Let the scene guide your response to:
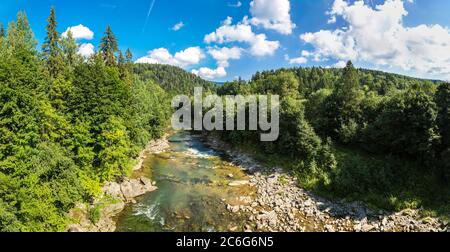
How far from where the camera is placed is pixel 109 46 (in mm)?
50594

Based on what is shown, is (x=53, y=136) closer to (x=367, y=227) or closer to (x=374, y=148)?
(x=367, y=227)

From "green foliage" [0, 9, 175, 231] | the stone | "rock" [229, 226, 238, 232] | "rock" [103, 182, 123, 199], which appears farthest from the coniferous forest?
"rock" [229, 226, 238, 232]

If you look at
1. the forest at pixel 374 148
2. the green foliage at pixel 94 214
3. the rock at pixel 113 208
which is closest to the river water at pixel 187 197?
the rock at pixel 113 208

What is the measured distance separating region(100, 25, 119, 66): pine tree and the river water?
17071 mm

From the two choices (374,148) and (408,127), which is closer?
(408,127)

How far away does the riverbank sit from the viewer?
27.4 m

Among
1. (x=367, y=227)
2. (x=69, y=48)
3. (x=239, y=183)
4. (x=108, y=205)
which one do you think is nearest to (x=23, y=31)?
(x=69, y=48)

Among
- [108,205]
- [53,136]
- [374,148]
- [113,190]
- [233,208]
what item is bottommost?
[233,208]

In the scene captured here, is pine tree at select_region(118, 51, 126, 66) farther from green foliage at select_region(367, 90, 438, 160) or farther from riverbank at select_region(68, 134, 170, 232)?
green foliage at select_region(367, 90, 438, 160)

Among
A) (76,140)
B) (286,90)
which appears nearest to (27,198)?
(76,140)

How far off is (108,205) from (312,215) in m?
19.9

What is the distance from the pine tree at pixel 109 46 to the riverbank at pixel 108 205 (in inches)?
835

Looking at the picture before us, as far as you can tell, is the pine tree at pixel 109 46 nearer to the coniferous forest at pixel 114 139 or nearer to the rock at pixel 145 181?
the coniferous forest at pixel 114 139
